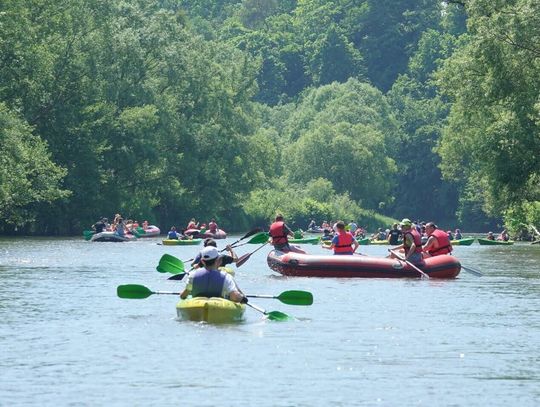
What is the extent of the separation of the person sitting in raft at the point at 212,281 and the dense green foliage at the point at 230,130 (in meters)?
28.0

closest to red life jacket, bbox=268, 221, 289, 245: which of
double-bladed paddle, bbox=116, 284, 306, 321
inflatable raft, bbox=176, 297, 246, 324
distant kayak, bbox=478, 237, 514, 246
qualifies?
double-bladed paddle, bbox=116, 284, 306, 321

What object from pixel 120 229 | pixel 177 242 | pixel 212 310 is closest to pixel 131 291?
pixel 212 310

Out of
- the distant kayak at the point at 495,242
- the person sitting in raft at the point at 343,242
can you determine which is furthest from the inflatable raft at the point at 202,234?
the person sitting in raft at the point at 343,242

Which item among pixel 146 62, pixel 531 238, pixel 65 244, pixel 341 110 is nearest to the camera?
pixel 65 244

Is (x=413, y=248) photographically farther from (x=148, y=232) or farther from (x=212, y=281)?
(x=148, y=232)

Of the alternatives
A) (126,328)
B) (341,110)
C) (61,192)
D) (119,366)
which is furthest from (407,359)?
(341,110)

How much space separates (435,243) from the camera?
37875 millimetres

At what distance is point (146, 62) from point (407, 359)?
6226cm

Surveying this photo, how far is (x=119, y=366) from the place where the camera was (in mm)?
20469

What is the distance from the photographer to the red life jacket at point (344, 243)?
37.9m

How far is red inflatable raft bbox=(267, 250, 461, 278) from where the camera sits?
36.0 meters

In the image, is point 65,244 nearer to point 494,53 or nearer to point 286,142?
point 494,53

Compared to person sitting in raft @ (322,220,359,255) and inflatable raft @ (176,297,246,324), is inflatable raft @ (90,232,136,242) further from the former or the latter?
inflatable raft @ (176,297,246,324)

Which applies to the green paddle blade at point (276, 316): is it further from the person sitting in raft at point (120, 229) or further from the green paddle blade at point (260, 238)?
the person sitting in raft at point (120, 229)
